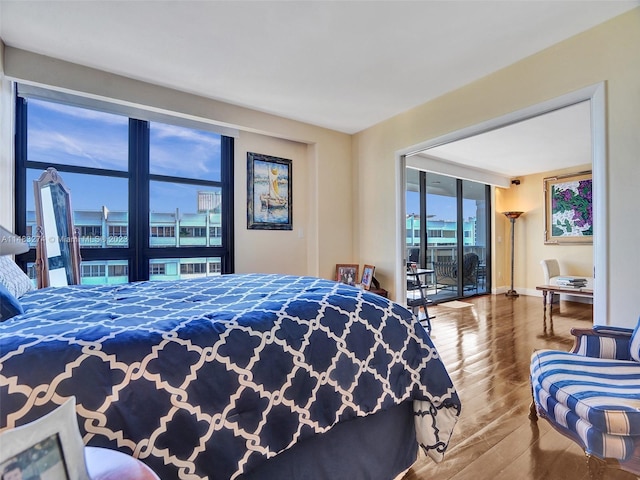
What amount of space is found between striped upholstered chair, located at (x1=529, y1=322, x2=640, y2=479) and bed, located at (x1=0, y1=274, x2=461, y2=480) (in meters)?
0.47

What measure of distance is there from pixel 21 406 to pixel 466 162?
5794 mm

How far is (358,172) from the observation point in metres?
3.97

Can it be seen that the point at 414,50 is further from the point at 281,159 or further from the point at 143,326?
the point at 143,326

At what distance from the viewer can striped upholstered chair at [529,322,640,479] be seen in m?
1.16

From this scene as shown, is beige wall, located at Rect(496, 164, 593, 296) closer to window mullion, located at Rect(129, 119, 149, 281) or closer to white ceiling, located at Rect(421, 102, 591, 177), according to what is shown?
white ceiling, located at Rect(421, 102, 591, 177)

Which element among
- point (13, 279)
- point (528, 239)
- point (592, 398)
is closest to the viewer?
point (592, 398)

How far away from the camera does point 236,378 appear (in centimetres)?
98

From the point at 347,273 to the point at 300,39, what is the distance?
2518 mm

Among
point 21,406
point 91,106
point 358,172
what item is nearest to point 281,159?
point 358,172

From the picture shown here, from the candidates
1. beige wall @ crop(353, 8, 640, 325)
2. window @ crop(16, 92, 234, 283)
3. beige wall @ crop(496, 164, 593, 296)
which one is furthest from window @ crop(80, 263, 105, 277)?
beige wall @ crop(496, 164, 593, 296)

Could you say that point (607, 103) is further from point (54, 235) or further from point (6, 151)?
point (6, 151)

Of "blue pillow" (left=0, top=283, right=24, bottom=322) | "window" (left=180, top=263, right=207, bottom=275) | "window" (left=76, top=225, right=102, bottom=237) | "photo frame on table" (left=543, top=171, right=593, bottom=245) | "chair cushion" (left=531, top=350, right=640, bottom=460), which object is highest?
"photo frame on table" (left=543, top=171, right=593, bottom=245)

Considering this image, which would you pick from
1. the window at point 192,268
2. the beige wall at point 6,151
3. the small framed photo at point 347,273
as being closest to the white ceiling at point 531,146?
the small framed photo at point 347,273

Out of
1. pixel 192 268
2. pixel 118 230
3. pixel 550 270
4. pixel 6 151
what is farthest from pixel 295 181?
pixel 550 270
